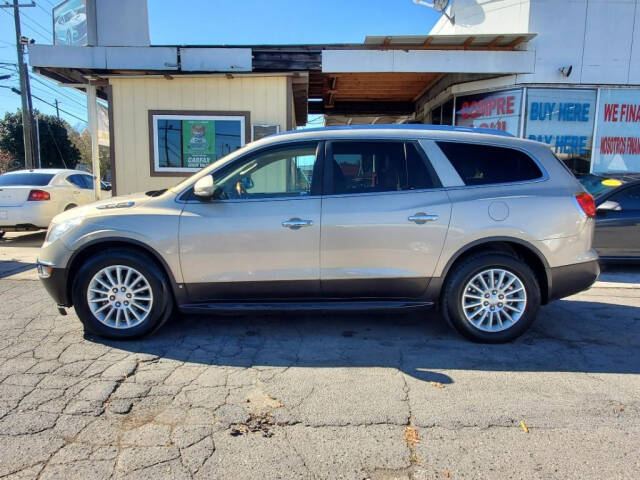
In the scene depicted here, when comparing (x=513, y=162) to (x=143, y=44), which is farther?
(x=143, y=44)

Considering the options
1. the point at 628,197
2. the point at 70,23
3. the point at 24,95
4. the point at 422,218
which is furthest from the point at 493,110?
the point at 24,95

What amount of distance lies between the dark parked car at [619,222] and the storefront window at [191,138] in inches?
248

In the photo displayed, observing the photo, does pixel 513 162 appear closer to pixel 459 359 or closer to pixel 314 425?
pixel 459 359

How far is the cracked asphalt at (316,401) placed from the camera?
2314 mm

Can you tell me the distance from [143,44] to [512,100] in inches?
300

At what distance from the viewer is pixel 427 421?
270 cm

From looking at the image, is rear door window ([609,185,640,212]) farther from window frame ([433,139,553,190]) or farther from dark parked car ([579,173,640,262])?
window frame ([433,139,553,190])

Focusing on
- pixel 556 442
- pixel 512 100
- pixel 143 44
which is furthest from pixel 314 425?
pixel 512 100

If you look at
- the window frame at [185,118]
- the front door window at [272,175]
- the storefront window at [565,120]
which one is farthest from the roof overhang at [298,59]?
the front door window at [272,175]

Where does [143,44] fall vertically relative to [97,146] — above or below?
above

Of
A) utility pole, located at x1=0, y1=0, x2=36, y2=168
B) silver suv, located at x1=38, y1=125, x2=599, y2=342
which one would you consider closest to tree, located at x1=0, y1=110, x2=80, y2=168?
utility pole, located at x1=0, y1=0, x2=36, y2=168

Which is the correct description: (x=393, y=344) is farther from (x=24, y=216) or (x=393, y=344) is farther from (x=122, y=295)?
(x=24, y=216)

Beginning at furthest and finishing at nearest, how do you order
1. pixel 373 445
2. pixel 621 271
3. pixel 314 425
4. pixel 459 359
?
pixel 621 271, pixel 459 359, pixel 314 425, pixel 373 445

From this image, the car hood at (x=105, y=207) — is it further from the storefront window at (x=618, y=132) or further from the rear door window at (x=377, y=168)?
the storefront window at (x=618, y=132)
